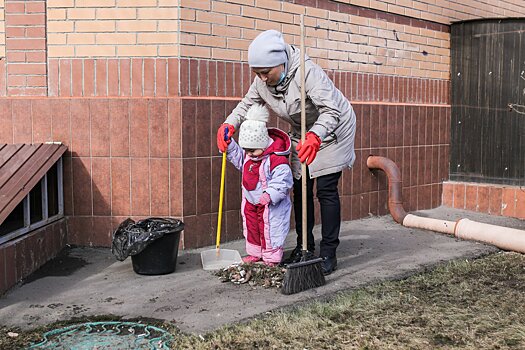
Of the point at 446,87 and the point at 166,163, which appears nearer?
the point at 166,163

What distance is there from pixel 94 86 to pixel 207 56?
3.39 feet

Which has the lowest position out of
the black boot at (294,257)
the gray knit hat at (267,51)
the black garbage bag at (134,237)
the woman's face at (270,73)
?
the black boot at (294,257)

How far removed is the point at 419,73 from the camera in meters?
8.30

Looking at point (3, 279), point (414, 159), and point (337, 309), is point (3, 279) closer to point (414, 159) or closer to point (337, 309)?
point (337, 309)

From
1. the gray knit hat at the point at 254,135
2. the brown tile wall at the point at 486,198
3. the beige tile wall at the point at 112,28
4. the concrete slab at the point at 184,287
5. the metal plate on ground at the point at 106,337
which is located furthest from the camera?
the brown tile wall at the point at 486,198

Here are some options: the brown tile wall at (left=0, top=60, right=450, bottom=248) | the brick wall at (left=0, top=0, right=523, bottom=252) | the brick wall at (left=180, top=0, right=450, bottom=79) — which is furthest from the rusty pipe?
the brown tile wall at (left=0, top=60, right=450, bottom=248)

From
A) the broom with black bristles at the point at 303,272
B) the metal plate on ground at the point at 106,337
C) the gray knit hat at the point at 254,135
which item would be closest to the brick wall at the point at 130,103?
the gray knit hat at the point at 254,135

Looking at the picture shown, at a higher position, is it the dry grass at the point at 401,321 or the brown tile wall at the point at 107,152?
the brown tile wall at the point at 107,152

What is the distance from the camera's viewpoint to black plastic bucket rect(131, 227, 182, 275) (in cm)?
493

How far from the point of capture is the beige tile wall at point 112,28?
223 inches

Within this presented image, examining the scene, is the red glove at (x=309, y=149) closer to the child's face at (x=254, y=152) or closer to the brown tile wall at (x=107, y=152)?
the child's face at (x=254, y=152)

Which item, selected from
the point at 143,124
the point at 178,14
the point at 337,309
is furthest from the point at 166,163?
the point at 337,309

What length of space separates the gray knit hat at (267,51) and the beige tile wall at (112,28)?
126 cm

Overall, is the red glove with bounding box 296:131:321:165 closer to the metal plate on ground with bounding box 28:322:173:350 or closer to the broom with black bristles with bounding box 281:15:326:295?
the broom with black bristles with bounding box 281:15:326:295
